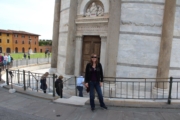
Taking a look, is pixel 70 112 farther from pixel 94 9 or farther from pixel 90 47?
pixel 94 9

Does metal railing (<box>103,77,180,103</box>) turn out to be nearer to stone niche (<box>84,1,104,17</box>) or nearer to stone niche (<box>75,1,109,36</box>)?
stone niche (<box>75,1,109,36</box>)

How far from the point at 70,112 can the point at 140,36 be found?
223 inches

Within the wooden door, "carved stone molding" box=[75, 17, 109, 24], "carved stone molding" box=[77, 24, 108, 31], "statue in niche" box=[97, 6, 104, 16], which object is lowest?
the wooden door

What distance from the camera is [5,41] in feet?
237

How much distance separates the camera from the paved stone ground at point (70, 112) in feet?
15.2

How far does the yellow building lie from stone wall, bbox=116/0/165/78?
7296 cm

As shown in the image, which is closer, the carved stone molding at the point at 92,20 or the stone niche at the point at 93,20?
the carved stone molding at the point at 92,20

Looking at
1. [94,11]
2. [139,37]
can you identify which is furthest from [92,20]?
[139,37]

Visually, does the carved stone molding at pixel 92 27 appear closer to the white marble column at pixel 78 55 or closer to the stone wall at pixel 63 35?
the white marble column at pixel 78 55

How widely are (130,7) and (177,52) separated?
3.43 meters

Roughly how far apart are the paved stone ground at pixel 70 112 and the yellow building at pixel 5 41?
243 ft

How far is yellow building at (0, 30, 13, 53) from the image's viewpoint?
70.3m

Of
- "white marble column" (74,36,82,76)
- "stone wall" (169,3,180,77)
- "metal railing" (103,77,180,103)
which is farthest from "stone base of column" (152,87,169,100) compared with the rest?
"white marble column" (74,36,82,76)

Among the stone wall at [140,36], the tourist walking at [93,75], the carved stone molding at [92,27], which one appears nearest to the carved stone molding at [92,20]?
the carved stone molding at [92,27]
